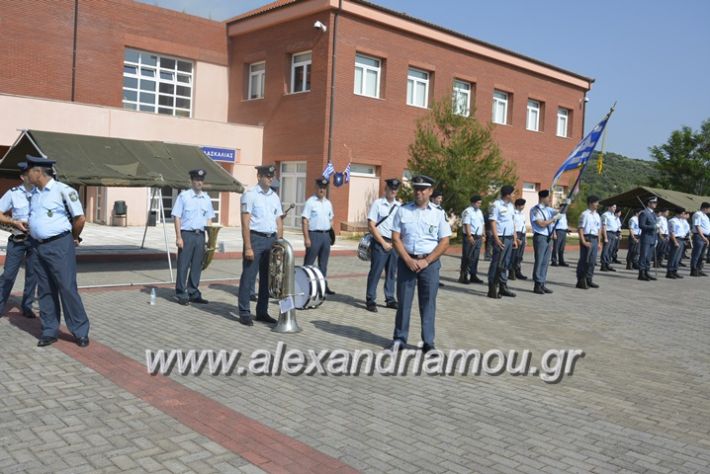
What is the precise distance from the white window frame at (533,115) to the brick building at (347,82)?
124 inches

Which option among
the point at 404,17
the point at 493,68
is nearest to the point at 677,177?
the point at 493,68

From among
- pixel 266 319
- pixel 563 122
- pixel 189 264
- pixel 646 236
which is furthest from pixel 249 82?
pixel 266 319

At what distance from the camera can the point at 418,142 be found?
77.5ft

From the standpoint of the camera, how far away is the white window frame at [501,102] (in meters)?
31.6

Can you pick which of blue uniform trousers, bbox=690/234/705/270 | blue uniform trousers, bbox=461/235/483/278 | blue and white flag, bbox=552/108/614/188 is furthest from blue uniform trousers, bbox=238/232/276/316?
blue uniform trousers, bbox=690/234/705/270

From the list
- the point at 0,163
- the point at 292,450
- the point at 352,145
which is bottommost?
the point at 292,450

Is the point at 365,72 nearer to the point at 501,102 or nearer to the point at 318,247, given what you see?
the point at 501,102

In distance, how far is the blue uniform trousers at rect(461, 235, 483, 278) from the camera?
1359 centimetres

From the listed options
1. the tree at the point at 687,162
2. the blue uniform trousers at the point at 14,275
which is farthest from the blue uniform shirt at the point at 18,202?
the tree at the point at 687,162

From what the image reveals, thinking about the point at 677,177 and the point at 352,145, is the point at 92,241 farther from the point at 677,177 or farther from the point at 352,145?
the point at 677,177

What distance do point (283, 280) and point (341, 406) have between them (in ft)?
9.59

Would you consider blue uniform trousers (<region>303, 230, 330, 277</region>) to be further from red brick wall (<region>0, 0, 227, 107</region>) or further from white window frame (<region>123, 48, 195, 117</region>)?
white window frame (<region>123, 48, 195, 117</region>)

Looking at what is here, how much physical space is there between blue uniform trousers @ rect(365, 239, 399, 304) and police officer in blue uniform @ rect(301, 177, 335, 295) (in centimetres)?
91

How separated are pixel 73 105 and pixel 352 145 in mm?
10219
